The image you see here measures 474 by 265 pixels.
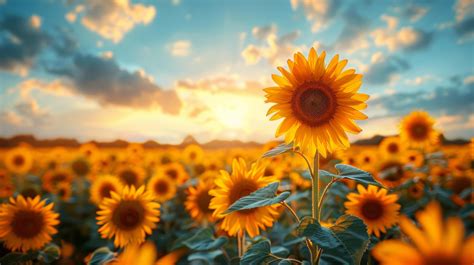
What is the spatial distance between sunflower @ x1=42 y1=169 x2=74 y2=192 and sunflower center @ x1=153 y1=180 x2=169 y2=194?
2847mm

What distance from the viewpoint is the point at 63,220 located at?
6.07 meters

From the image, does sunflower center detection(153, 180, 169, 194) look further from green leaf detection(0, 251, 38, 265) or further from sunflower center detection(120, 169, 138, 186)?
green leaf detection(0, 251, 38, 265)

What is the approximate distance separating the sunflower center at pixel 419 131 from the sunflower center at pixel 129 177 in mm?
5881

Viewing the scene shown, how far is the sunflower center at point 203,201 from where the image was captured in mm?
4449

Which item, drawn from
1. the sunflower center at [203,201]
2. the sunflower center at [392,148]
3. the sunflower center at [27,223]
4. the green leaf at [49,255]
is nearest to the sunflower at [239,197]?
the sunflower center at [203,201]

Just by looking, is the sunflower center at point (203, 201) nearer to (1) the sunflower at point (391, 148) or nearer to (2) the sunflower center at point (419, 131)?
(2) the sunflower center at point (419, 131)

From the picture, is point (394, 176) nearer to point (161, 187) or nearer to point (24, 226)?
point (161, 187)

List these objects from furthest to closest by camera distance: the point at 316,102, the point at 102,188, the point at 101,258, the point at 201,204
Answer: the point at 102,188, the point at 201,204, the point at 101,258, the point at 316,102

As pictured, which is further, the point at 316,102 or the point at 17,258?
the point at 17,258

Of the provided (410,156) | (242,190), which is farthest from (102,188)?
(410,156)

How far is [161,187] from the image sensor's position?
612cm

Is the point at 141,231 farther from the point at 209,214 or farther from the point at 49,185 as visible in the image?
the point at 49,185

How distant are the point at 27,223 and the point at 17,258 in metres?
0.56

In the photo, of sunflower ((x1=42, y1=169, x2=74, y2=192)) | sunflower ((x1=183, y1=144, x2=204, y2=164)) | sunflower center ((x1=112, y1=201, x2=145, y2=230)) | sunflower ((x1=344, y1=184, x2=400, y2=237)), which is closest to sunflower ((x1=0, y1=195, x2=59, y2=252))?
sunflower center ((x1=112, y1=201, x2=145, y2=230))
